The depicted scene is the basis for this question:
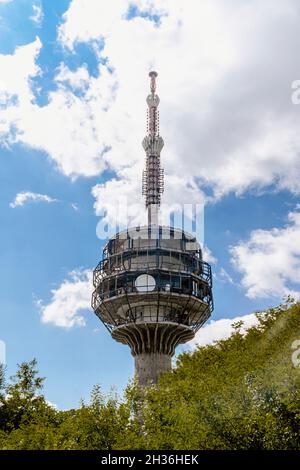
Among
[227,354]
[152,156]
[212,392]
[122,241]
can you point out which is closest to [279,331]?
[227,354]

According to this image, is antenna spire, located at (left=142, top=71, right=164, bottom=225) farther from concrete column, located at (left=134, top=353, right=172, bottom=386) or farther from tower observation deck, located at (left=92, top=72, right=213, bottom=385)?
concrete column, located at (left=134, top=353, right=172, bottom=386)

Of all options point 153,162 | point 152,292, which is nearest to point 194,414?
point 152,292

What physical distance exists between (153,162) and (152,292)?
77.7 feet

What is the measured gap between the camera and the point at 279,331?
167 ft

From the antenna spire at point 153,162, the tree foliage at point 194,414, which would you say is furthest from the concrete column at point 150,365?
the tree foliage at point 194,414

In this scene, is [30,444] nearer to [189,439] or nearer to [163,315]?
[189,439]

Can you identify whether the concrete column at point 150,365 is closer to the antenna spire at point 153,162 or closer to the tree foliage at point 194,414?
the antenna spire at point 153,162

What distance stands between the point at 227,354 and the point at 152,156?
45479 mm

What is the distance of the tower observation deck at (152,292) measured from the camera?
77812 millimetres

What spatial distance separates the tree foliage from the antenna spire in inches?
1618

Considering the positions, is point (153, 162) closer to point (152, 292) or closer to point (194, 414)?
point (152, 292)

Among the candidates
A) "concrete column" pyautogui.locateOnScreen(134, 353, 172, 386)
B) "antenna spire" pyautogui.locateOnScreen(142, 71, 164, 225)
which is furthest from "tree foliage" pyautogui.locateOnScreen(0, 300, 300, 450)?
"antenna spire" pyautogui.locateOnScreen(142, 71, 164, 225)

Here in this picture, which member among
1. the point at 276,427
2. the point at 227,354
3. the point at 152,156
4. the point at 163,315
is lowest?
the point at 276,427

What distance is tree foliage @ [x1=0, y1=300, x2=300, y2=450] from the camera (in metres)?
35.8
